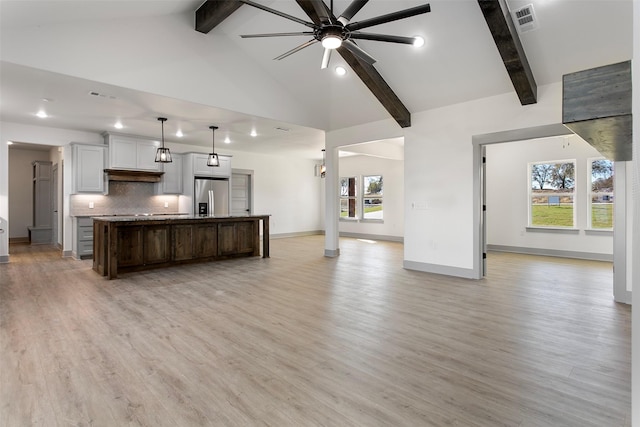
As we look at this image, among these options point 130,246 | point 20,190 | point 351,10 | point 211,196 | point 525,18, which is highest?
point 525,18

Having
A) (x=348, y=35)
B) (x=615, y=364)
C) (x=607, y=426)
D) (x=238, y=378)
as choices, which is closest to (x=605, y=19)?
(x=348, y=35)

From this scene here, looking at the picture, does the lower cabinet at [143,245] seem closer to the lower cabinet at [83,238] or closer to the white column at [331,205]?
the lower cabinet at [83,238]

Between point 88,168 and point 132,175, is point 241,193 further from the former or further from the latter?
point 88,168

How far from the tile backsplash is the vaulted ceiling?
68.1 inches

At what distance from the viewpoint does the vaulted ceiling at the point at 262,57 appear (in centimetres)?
377

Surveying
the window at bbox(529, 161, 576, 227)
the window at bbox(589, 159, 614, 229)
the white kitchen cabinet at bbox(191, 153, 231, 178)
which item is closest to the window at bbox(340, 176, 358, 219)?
the white kitchen cabinet at bbox(191, 153, 231, 178)

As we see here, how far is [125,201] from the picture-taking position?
26.4 feet

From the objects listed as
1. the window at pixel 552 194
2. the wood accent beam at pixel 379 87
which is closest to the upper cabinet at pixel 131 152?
the wood accent beam at pixel 379 87

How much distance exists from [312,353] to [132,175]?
6.97 metres

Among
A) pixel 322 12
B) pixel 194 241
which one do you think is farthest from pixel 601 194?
pixel 194 241

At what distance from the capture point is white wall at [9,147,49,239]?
9.56 meters

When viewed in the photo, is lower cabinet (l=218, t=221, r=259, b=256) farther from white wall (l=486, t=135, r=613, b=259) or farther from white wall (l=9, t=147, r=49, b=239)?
white wall (l=9, t=147, r=49, b=239)

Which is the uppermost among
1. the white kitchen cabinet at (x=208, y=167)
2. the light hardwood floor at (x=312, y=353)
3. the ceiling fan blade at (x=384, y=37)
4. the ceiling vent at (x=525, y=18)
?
the ceiling vent at (x=525, y=18)

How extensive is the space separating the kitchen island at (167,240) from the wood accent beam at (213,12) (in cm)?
311
